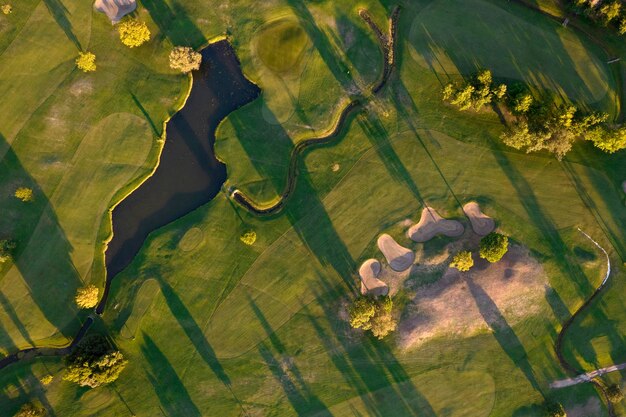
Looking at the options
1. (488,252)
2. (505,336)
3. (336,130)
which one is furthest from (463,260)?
(336,130)

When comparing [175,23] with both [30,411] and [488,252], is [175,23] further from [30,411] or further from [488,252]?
[30,411]

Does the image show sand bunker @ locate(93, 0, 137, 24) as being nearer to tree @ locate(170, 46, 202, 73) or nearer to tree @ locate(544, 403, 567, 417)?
tree @ locate(170, 46, 202, 73)

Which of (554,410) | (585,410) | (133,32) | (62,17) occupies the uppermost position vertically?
(62,17)

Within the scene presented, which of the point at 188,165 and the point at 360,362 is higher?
the point at 188,165

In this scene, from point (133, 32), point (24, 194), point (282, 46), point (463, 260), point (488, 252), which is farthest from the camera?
point (282, 46)

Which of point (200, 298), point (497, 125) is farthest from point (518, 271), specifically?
point (200, 298)

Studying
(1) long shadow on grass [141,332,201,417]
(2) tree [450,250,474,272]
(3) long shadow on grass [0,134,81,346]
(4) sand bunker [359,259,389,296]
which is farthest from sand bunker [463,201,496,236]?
(3) long shadow on grass [0,134,81,346]

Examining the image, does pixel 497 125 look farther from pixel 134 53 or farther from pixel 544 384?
pixel 134 53

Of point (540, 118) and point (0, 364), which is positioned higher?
point (0, 364)
